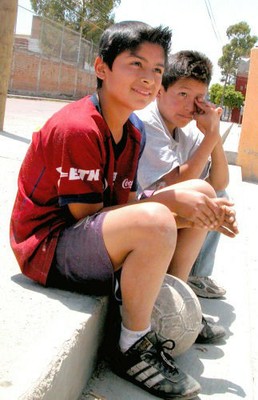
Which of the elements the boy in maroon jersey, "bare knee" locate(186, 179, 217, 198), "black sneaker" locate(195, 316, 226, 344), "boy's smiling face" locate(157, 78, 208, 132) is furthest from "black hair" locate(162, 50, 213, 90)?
"black sneaker" locate(195, 316, 226, 344)

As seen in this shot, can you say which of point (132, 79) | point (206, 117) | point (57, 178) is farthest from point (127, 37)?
point (206, 117)

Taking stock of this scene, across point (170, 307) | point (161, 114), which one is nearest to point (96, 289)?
point (170, 307)

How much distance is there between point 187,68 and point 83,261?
140 centimetres

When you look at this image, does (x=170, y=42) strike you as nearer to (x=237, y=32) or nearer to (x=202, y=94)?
(x=202, y=94)

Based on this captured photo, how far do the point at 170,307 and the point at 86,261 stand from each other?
467mm

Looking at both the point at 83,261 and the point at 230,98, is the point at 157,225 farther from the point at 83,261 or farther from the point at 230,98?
the point at 230,98

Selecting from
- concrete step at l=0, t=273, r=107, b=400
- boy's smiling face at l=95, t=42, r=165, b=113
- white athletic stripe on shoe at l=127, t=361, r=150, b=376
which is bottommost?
white athletic stripe on shoe at l=127, t=361, r=150, b=376

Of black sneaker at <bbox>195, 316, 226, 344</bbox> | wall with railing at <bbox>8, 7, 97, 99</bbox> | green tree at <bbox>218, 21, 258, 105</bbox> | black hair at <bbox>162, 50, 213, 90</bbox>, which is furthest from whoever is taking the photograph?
green tree at <bbox>218, 21, 258, 105</bbox>

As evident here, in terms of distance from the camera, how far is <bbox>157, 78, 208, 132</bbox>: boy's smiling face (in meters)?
2.98

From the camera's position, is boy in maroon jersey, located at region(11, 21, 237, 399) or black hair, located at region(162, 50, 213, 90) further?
black hair, located at region(162, 50, 213, 90)

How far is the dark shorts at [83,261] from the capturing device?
6.47ft

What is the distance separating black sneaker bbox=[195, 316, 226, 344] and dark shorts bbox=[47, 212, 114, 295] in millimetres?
666

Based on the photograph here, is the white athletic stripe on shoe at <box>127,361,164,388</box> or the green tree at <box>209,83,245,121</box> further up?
the green tree at <box>209,83,245,121</box>

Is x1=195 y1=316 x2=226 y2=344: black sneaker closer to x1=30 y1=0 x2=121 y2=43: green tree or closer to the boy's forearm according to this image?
the boy's forearm
